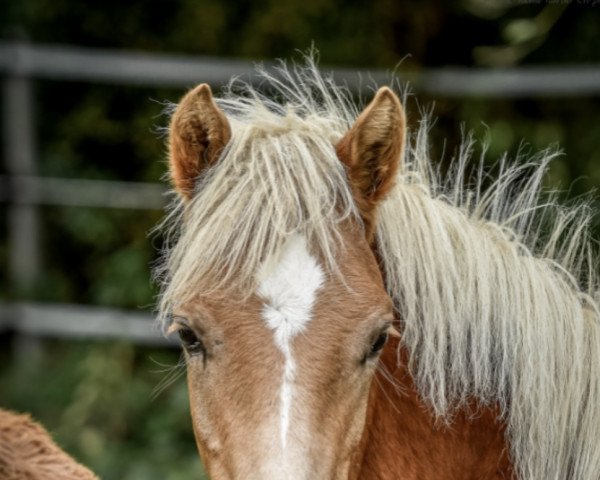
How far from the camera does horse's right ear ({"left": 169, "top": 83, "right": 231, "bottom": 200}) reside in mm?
2484

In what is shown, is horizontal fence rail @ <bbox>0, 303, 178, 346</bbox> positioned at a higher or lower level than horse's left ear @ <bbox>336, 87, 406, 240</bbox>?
lower

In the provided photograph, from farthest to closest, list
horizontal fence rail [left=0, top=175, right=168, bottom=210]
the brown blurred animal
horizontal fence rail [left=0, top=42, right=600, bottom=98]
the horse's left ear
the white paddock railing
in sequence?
1. horizontal fence rail [left=0, top=175, right=168, bottom=210]
2. the white paddock railing
3. horizontal fence rail [left=0, top=42, right=600, bottom=98]
4. the brown blurred animal
5. the horse's left ear

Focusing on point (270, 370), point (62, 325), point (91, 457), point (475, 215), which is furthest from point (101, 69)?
point (270, 370)

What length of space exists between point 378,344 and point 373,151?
1.57ft

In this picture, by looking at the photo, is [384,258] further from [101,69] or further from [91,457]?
[101,69]

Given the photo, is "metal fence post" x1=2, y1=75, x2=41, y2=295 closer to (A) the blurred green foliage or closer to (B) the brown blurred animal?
(A) the blurred green foliage

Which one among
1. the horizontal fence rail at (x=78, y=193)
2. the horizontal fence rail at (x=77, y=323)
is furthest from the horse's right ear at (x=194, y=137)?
the horizontal fence rail at (x=78, y=193)

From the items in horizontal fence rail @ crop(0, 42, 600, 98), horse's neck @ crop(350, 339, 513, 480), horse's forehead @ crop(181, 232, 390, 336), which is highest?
horizontal fence rail @ crop(0, 42, 600, 98)

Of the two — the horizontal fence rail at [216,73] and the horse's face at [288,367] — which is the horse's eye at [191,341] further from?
the horizontal fence rail at [216,73]

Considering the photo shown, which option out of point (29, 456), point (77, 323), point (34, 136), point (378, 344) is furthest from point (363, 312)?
point (34, 136)

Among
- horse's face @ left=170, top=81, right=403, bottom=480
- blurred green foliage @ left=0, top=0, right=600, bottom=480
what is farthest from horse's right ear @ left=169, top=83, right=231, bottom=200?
blurred green foliage @ left=0, top=0, right=600, bottom=480

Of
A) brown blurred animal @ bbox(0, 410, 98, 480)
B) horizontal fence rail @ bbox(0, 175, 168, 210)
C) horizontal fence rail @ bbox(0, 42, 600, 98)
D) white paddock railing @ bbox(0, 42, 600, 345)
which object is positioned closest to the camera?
brown blurred animal @ bbox(0, 410, 98, 480)

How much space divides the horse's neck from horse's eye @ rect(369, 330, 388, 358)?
169mm

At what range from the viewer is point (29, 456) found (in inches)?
111
